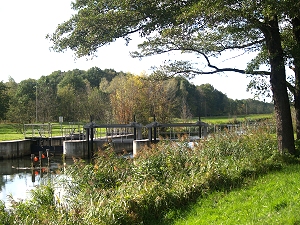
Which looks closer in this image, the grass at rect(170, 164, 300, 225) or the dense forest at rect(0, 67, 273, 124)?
the grass at rect(170, 164, 300, 225)

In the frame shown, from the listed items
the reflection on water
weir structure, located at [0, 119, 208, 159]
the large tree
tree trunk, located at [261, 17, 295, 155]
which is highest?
the large tree

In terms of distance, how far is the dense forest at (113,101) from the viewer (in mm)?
32469

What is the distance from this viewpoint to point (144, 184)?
25.1ft

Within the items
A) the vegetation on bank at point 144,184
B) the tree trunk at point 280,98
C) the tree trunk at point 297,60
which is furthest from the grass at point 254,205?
the tree trunk at point 297,60

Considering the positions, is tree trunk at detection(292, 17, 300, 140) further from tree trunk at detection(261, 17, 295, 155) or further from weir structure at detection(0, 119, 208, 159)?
weir structure at detection(0, 119, 208, 159)

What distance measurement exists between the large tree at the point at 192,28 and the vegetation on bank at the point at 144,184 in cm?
196

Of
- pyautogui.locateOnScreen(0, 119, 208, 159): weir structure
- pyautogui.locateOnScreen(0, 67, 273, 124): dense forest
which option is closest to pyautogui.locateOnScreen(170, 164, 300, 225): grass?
pyautogui.locateOnScreen(0, 67, 273, 124): dense forest

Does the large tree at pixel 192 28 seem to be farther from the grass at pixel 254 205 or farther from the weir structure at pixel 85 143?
the weir structure at pixel 85 143

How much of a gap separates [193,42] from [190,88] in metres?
54.8

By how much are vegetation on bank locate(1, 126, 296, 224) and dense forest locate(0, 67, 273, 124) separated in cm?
484

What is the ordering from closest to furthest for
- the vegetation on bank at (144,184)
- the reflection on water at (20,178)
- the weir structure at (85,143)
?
the vegetation on bank at (144,184), the reflection on water at (20,178), the weir structure at (85,143)

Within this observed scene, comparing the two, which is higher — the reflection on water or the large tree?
the large tree

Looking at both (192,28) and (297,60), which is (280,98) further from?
(192,28)

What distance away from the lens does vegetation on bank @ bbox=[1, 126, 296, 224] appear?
6613mm
